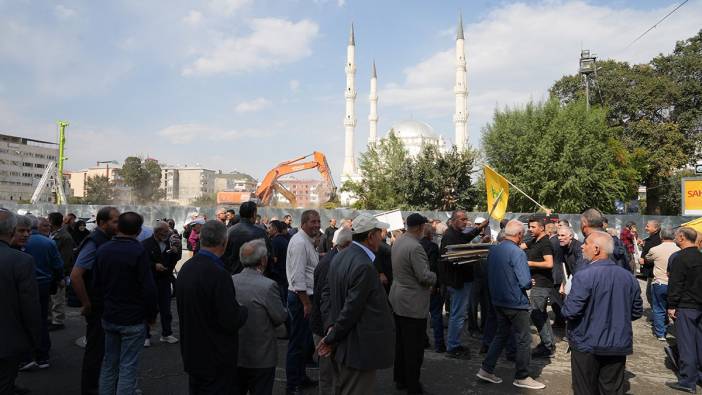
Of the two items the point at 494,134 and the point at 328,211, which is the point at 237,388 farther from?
the point at 494,134

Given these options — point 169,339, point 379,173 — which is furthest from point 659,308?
point 379,173

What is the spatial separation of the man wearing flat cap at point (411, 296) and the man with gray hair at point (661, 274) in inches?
161

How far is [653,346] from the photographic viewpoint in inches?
298

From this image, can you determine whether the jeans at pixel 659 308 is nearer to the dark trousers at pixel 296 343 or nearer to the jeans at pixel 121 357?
the dark trousers at pixel 296 343

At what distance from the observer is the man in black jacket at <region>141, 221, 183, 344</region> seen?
260 inches

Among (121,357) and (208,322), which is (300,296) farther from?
(208,322)

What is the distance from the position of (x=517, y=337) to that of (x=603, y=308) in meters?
1.53

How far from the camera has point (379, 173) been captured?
38.3 m

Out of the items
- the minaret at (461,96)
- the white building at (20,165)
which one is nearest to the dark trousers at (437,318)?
the minaret at (461,96)

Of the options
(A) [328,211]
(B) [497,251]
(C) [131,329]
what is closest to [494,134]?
(A) [328,211]

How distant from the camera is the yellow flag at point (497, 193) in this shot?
9.52 metres

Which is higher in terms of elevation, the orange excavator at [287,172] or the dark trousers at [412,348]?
the orange excavator at [287,172]

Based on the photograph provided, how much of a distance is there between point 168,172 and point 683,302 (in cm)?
13306

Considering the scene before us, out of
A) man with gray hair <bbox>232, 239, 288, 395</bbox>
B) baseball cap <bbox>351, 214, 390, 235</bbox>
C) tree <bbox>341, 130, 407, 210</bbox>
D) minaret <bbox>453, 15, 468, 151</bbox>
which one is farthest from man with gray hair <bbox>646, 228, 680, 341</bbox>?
minaret <bbox>453, 15, 468, 151</bbox>
